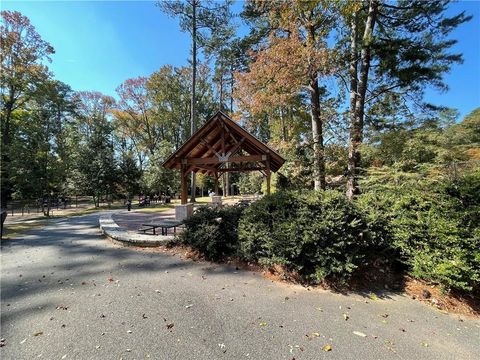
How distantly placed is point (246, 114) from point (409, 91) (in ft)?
31.0

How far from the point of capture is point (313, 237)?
4453 millimetres

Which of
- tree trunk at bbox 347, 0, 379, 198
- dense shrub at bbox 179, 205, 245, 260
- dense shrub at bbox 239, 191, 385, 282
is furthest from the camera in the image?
tree trunk at bbox 347, 0, 379, 198

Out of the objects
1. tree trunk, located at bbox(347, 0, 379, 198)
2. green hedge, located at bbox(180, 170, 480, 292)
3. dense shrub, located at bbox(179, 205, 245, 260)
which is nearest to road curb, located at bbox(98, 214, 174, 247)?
dense shrub, located at bbox(179, 205, 245, 260)

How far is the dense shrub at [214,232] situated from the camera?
586 cm


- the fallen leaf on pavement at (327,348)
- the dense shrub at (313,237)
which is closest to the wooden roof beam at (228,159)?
the dense shrub at (313,237)

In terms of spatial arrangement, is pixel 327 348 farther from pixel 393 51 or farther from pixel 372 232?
pixel 393 51

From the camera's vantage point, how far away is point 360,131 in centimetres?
1023

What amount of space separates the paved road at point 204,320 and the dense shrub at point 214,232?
611mm

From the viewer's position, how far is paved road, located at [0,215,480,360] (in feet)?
9.26

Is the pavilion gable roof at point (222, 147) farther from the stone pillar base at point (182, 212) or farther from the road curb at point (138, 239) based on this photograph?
the road curb at point (138, 239)

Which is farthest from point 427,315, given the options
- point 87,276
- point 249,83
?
point 249,83

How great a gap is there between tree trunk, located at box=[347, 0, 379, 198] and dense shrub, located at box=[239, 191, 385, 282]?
214 inches

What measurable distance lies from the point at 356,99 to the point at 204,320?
34.7 ft

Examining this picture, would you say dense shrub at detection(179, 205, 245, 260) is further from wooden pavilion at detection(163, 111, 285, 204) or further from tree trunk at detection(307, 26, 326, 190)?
tree trunk at detection(307, 26, 326, 190)
